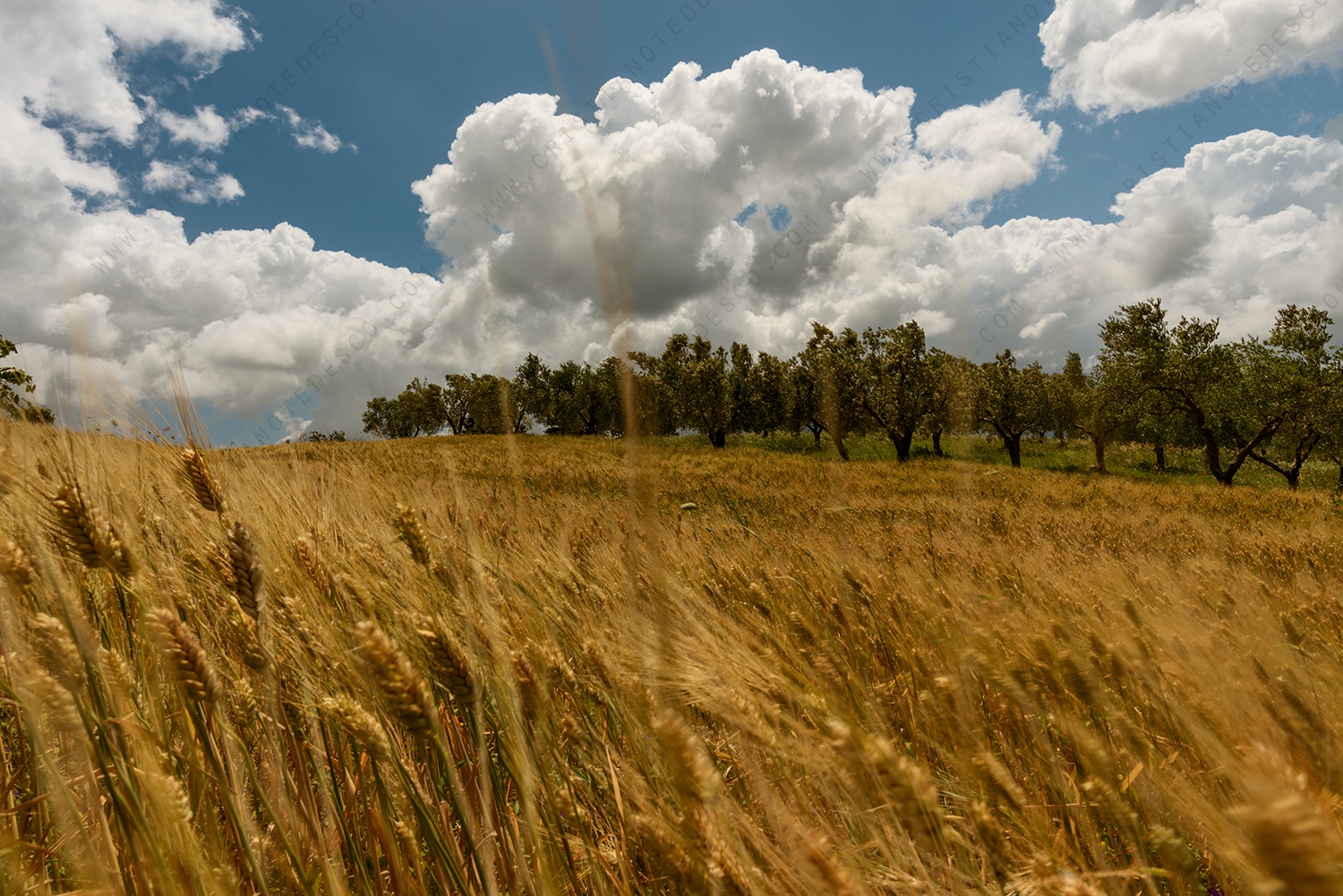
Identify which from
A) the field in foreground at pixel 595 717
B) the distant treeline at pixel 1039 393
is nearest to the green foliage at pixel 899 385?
the distant treeline at pixel 1039 393

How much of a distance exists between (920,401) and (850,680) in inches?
1184

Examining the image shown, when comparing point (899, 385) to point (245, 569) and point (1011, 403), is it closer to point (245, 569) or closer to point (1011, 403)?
point (1011, 403)

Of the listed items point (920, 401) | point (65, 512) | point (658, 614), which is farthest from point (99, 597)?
point (920, 401)

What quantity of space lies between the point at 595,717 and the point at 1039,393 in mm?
43057

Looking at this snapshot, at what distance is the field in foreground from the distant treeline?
76cm

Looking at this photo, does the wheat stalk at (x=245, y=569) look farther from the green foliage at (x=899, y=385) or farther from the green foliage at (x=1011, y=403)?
the green foliage at (x=1011, y=403)

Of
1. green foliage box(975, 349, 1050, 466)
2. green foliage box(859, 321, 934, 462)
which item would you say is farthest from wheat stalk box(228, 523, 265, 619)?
green foliage box(975, 349, 1050, 466)

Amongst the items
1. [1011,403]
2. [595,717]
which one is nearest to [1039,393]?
[1011,403]

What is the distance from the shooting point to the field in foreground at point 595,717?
2.56 ft

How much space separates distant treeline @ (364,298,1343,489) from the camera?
70.4 ft

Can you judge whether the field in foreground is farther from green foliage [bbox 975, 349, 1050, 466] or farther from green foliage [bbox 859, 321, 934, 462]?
green foliage [bbox 975, 349, 1050, 466]

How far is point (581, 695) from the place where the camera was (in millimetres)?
1634

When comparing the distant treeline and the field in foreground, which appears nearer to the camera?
the field in foreground

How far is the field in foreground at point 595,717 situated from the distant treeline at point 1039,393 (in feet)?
2.49
